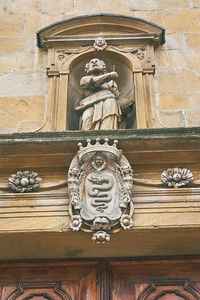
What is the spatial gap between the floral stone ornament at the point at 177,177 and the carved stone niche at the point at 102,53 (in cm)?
95

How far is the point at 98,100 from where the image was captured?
5.16 meters

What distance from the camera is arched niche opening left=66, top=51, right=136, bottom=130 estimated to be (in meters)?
5.53

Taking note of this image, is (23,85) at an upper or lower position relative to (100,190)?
upper

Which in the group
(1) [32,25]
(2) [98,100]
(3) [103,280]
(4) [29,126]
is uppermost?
(1) [32,25]

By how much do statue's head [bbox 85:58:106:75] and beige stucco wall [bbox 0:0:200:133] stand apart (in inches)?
18.2

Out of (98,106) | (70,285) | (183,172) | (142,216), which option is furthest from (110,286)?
(98,106)

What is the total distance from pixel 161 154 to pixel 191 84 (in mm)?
1124

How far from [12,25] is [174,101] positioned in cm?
207

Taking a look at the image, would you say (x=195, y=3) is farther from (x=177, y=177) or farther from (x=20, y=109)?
→ (x=177, y=177)

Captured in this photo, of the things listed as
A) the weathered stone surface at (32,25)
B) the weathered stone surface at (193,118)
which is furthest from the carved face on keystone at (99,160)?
the weathered stone surface at (32,25)

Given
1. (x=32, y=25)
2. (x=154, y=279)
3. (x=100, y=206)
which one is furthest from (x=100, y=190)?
(x=32, y=25)

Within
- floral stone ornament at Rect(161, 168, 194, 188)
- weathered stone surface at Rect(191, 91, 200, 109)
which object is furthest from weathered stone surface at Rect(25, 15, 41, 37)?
floral stone ornament at Rect(161, 168, 194, 188)

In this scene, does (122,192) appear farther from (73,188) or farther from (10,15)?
(10,15)

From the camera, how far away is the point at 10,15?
6.16m
